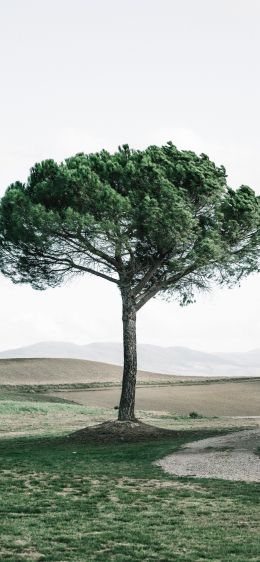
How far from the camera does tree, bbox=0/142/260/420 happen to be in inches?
1119

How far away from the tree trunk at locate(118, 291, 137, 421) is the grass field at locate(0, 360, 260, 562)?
457 centimetres

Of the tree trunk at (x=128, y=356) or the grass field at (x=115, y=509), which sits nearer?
the grass field at (x=115, y=509)

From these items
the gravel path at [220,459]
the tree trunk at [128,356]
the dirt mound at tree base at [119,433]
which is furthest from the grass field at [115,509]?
the tree trunk at [128,356]

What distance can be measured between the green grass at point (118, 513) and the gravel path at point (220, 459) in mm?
746

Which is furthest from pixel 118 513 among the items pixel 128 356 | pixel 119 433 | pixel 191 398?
pixel 191 398

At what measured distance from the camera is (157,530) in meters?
11.7

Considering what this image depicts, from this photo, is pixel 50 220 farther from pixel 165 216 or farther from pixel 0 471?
pixel 0 471

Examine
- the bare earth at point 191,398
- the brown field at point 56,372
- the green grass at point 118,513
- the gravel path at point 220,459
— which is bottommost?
the green grass at point 118,513

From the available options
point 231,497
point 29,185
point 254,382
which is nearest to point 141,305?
point 29,185

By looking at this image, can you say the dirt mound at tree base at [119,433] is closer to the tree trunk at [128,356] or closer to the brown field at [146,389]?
Result: the tree trunk at [128,356]

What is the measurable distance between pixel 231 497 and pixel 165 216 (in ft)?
50.7

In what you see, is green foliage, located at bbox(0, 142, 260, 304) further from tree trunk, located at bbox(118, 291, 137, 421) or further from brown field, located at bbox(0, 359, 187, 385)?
brown field, located at bbox(0, 359, 187, 385)

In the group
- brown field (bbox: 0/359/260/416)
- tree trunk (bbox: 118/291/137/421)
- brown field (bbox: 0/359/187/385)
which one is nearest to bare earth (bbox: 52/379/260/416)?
brown field (bbox: 0/359/260/416)

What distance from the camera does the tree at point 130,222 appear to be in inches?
1119
